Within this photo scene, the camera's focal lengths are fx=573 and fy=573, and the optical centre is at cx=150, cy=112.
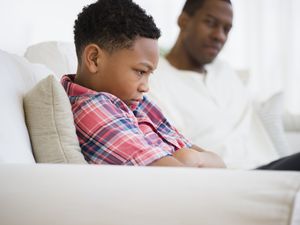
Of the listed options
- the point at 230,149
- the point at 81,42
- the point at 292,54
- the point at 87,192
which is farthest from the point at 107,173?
the point at 292,54

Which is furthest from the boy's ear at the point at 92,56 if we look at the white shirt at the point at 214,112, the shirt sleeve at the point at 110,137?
the white shirt at the point at 214,112

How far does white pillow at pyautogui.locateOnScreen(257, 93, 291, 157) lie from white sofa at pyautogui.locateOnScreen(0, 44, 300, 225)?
70.4 inches

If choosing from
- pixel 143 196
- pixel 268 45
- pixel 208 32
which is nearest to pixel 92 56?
pixel 143 196

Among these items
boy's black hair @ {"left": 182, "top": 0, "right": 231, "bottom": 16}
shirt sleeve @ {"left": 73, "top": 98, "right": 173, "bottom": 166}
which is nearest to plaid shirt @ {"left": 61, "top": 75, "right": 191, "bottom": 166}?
shirt sleeve @ {"left": 73, "top": 98, "right": 173, "bottom": 166}

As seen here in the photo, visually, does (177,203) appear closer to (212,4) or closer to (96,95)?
(96,95)

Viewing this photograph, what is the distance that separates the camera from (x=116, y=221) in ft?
2.62

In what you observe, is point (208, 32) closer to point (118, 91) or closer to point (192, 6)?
point (192, 6)

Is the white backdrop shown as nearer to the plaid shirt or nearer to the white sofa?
the plaid shirt

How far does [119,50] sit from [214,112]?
3.71 feet

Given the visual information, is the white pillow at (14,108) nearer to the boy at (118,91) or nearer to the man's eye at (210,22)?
the boy at (118,91)

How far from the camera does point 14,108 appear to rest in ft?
3.67

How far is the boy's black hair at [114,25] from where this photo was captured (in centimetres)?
129

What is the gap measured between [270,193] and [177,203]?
0.12 m

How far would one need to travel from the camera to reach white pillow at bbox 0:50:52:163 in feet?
3.37
